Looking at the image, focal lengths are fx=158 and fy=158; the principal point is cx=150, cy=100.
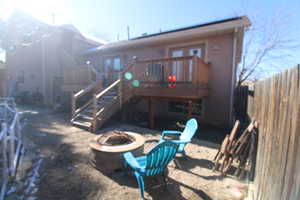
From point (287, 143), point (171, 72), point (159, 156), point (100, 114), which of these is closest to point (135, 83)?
point (171, 72)

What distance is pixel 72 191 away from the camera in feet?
8.19

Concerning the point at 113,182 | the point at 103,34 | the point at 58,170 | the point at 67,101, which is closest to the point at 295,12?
the point at 113,182

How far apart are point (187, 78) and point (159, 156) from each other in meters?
3.68

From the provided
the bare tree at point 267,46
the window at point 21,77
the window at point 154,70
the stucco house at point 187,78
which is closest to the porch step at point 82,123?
the stucco house at point 187,78

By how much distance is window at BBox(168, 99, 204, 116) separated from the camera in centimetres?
708

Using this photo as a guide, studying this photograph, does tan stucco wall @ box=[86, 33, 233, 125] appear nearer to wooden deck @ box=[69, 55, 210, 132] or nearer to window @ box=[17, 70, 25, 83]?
wooden deck @ box=[69, 55, 210, 132]

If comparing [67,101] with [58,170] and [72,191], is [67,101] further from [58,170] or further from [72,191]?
[72,191]

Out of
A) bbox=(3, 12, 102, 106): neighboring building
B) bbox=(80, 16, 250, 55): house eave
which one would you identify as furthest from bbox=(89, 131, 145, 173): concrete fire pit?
bbox=(3, 12, 102, 106): neighboring building

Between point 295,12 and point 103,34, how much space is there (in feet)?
70.6

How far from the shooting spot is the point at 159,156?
7.68 feet

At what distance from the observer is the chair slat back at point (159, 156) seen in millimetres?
2256

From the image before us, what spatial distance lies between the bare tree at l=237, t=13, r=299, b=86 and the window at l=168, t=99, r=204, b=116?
4715mm

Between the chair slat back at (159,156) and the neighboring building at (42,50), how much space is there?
11.0 metres

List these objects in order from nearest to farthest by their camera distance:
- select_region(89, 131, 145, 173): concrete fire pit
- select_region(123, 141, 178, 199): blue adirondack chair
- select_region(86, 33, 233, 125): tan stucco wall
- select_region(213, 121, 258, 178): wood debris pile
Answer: select_region(123, 141, 178, 199): blue adirondack chair → select_region(213, 121, 258, 178): wood debris pile → select_region(89, 131, 145, 173): concrete fire pit → select_region(86, 33, 233, 125): tan stucco wall
